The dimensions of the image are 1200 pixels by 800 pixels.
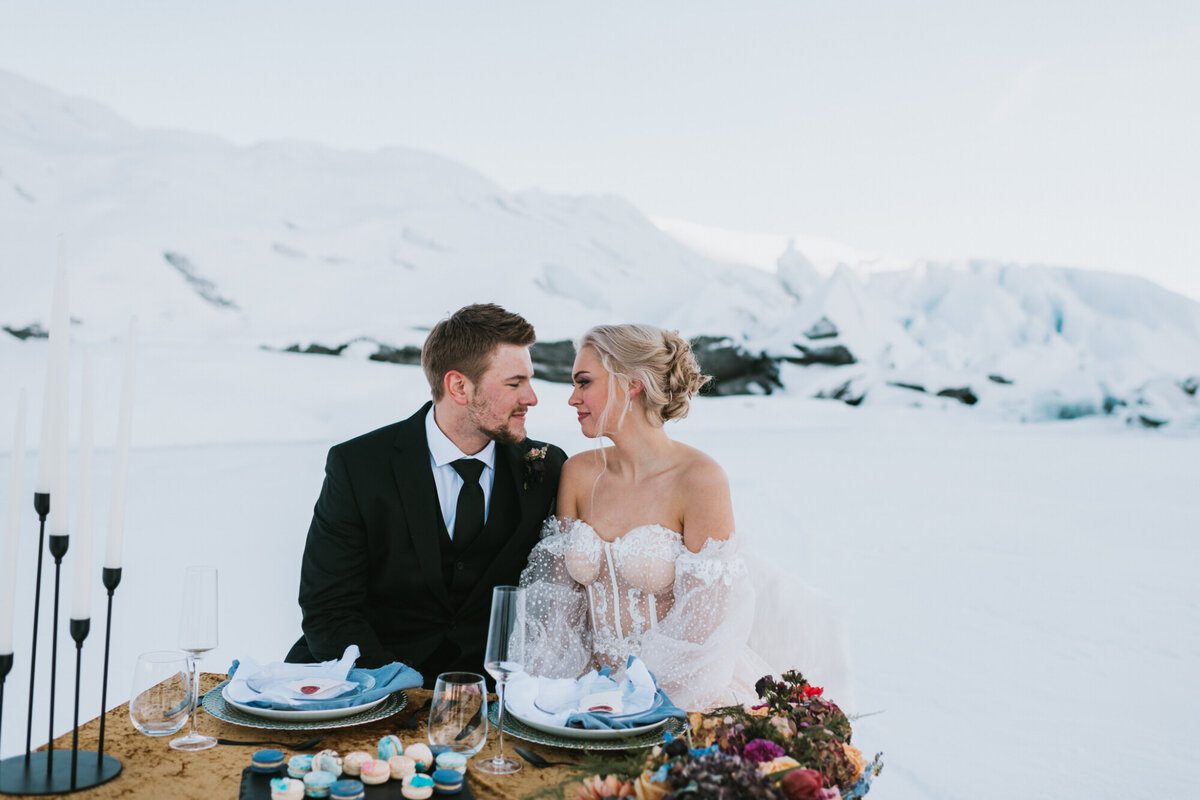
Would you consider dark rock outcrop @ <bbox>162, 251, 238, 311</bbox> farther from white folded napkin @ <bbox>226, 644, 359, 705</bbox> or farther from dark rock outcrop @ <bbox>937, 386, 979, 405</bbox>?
dark rock outcrop @ <bbox>937, 386, 979, 405</bbox>

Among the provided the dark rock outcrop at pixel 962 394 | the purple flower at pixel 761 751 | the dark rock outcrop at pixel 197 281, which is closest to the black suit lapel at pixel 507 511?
the purple flower at pixel 761 751

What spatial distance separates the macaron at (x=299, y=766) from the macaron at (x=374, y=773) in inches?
3.2

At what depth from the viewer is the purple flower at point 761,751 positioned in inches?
49.3

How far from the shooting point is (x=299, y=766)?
1.37 m

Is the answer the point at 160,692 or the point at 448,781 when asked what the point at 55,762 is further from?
the point at 448,781

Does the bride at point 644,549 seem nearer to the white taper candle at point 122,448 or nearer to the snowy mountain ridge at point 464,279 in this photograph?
the white taper candle at point 122,448

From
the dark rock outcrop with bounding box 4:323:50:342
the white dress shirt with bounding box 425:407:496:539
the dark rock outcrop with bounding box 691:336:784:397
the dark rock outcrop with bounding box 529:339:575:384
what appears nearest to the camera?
the white dress shirt with bounding box 425:407:496:539

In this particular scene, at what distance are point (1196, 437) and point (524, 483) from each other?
15322 mm

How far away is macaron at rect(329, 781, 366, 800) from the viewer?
132 centimetres

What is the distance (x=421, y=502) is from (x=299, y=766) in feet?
4.09

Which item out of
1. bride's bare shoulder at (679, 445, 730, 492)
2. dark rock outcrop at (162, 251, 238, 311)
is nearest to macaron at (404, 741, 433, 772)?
bride's bare shoulder at (679, 445, 730, 492)

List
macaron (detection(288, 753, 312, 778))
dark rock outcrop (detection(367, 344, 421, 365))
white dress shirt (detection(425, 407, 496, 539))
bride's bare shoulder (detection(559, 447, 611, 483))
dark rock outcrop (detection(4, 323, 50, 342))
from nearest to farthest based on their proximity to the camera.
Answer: macaron (detection(288, 753, 312, 778)) → white dress shirt (detection(425, 407, 496, 539)) → bride's bare shoulder (detection(559, 447, 611, 483)) → dark rock outcrop (detection(4, 323, 50, 342)) → dark rock outcrop (detection(367, 344, 421, 365))

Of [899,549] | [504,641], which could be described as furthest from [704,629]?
[899,549]

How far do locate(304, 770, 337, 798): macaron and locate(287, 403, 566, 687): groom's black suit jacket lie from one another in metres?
1.21
